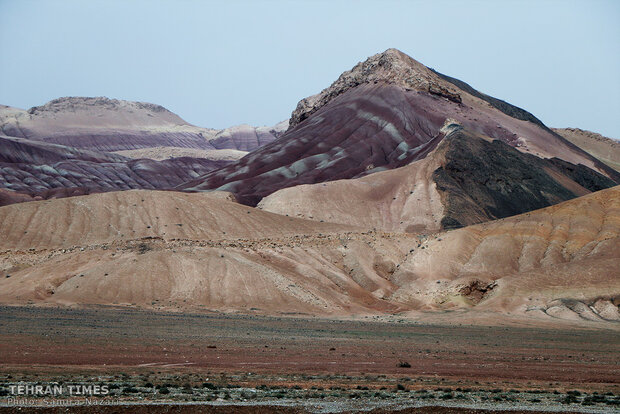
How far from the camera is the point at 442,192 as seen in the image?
99688 mm

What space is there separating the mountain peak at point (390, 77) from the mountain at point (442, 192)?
48866 mm

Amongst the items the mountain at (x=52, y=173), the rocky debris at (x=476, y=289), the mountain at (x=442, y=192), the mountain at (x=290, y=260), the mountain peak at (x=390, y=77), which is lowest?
the rocky debris at (x=476, y=289)

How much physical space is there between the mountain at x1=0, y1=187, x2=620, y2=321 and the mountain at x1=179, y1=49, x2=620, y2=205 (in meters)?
50.8

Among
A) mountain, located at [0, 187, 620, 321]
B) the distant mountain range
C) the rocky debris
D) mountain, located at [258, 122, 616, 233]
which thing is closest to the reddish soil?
mountain, located at [0, 187, 620, 321]

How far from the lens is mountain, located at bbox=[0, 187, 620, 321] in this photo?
57.2m

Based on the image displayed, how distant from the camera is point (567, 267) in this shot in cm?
6241

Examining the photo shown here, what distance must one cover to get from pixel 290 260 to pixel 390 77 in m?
111

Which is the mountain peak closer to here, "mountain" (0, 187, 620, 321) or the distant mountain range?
the distant mountain range

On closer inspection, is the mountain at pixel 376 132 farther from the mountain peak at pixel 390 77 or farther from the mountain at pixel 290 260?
the mountain at pixel 290 260

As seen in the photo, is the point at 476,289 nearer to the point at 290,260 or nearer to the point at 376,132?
the point at 290,260

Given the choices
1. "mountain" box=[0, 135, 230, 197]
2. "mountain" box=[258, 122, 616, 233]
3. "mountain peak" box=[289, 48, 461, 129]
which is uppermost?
"mountain peak" box=[289, 48, 461, 129]

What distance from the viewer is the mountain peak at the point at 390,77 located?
16412 centimetres

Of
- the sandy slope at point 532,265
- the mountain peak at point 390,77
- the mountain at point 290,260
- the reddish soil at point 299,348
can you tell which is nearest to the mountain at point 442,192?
the mountain at point 290,260

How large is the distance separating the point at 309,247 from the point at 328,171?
222 ft
